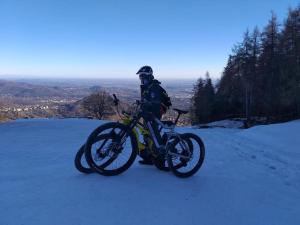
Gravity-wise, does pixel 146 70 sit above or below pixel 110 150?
above

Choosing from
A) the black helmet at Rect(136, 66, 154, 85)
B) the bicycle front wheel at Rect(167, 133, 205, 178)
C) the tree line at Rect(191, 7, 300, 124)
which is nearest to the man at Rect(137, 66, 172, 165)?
the black helmet at Rect(136, 66, 154, 85)

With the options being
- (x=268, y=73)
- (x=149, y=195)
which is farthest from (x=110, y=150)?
(x=268, y=73)

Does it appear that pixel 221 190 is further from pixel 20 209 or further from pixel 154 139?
pixel 20 209

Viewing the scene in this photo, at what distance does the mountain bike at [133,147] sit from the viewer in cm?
593

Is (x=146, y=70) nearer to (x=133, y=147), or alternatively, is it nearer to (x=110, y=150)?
(x=133, y=147)

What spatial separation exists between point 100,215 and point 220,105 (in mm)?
46326

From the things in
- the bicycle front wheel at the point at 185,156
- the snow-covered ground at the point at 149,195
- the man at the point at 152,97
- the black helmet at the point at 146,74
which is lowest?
the snow-covered ground at the point at 149,195

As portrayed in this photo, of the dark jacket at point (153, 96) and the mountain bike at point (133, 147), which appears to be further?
the dark jacket at point (153, 96)

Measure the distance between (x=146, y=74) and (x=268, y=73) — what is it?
33.5m

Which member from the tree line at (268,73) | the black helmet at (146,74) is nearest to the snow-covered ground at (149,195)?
the black helmet at (146,74)

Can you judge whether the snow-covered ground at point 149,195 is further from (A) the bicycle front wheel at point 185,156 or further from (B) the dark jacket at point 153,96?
(B) the dark jacket at point 153,96

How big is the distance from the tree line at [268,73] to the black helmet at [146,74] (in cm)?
2979

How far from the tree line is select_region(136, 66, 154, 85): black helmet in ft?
97.7

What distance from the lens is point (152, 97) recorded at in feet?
21.0
